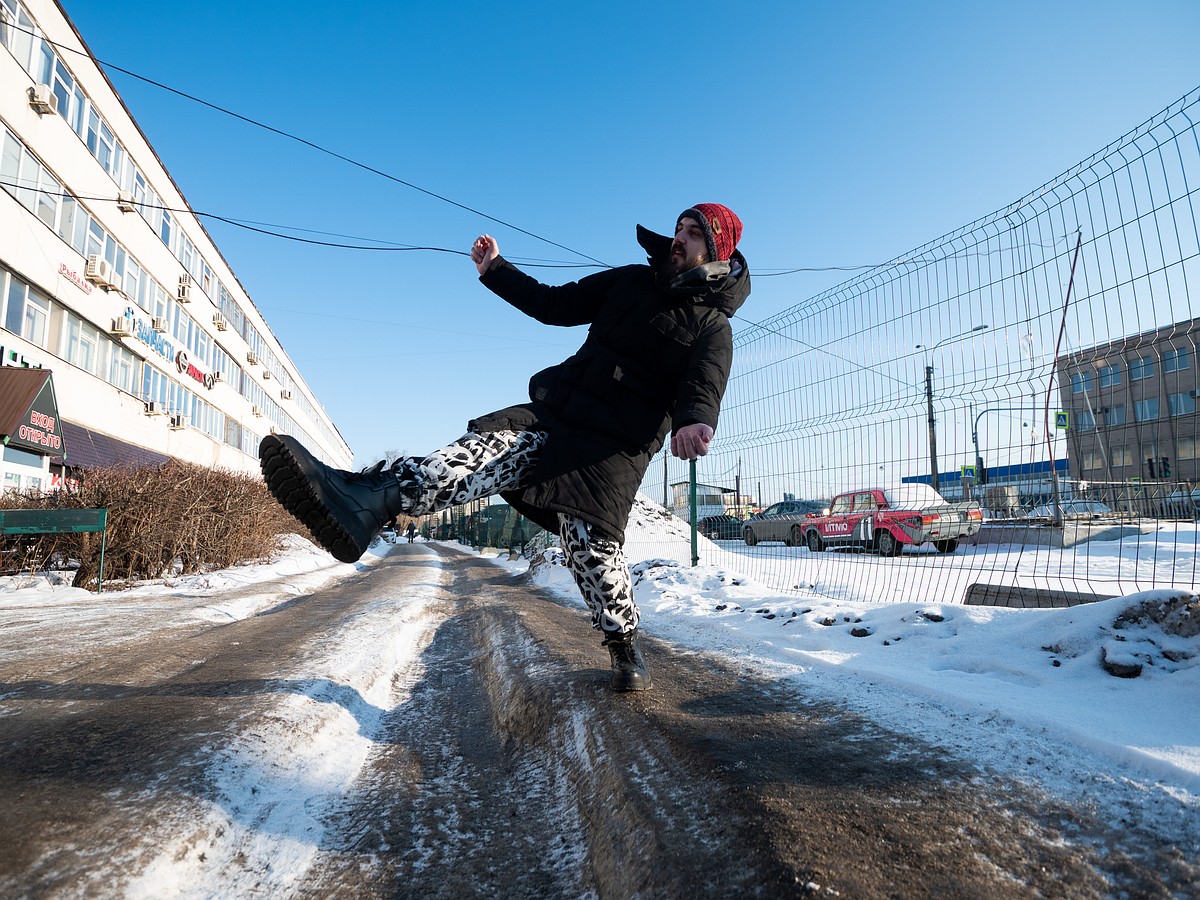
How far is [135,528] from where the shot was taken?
875 centimetres

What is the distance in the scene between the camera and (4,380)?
13625 millimetres

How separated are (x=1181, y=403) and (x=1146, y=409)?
7.3 inches

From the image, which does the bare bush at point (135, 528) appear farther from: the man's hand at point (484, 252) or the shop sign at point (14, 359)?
the man's hand at point (484, 252)

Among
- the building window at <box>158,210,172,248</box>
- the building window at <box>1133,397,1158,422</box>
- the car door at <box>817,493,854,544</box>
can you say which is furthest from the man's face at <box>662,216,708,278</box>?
the building window at <box>158,210,172,248</box>

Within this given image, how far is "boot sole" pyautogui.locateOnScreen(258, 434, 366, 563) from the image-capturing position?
183 cm

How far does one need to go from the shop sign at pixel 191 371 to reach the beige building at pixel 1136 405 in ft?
96.0

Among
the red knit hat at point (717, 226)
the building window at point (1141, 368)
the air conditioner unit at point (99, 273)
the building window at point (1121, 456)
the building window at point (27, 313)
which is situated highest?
the air conditioner unit at point (99, 273)

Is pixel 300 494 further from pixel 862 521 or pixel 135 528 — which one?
pixel 135 528

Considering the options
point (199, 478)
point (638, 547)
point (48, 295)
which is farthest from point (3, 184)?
point (638, 547)

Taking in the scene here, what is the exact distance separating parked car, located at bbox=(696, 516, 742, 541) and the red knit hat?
8.51m

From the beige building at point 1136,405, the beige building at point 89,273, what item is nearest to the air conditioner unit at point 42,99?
the beige building at point 89,273

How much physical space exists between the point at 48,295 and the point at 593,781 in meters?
20.6

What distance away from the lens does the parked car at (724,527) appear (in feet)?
36.4

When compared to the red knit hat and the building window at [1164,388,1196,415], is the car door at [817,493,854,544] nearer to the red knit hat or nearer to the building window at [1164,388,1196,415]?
the building window at [1164,388,1196,415]
